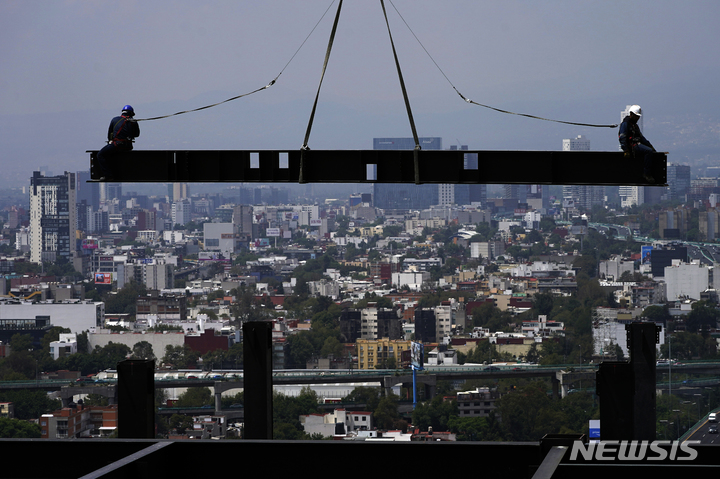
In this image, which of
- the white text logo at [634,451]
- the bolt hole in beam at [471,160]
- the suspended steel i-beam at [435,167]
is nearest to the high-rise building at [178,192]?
the bolt hole in beam at [471,160]

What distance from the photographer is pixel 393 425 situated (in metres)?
52.2

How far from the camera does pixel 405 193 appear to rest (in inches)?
5832

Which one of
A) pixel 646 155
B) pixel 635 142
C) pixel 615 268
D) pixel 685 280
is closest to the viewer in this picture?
pixel 646 155

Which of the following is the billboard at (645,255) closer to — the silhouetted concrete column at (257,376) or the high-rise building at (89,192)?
the high-rise building at (89,192)

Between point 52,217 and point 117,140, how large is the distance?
4489 inches

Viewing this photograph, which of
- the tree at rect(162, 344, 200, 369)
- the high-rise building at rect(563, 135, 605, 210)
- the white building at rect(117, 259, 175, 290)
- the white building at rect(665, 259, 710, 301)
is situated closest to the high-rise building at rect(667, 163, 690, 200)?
the high-rise building at rect(563, 135, 605, 210)

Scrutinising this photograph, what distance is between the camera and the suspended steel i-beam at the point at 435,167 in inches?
444

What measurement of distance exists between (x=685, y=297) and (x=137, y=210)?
10167 centimetres

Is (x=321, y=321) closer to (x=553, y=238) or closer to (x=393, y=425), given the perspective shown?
(x=393, y=425)

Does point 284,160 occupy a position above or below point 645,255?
above

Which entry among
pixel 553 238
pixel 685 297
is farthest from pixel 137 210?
pixel 685 297

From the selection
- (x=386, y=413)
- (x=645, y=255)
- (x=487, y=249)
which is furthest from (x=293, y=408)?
(x=487, y=249)

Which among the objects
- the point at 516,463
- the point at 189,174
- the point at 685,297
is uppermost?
the point at 189,174

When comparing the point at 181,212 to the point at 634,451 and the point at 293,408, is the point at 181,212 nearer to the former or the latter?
the point at 293,408
